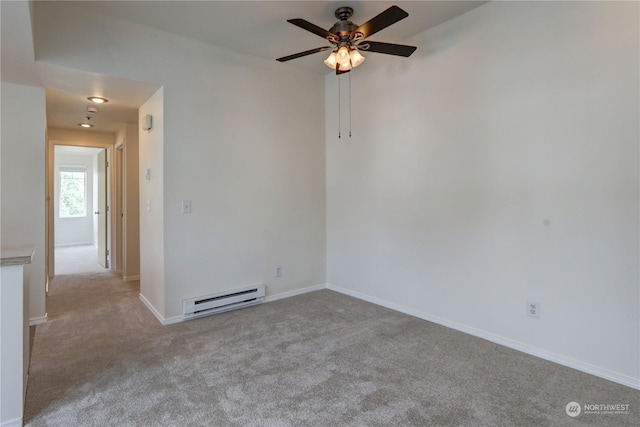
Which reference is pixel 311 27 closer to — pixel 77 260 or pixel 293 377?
pixel 293 377

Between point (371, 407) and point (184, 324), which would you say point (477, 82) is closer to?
point (371, 407)

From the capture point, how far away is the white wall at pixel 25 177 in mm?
3035

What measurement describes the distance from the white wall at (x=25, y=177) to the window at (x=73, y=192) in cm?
683

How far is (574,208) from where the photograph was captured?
7.55 ft

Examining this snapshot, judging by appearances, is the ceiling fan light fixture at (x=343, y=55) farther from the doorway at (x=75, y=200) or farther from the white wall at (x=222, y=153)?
the doorway at (x=75, y=200)

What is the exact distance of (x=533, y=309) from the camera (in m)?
2.51

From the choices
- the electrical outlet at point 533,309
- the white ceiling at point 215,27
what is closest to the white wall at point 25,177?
the white ceiling at point 215,27

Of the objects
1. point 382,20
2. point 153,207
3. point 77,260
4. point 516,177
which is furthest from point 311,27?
point 77,260

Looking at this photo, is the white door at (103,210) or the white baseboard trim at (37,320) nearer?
the white baseboard trim at (37,320)

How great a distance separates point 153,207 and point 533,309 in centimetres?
351

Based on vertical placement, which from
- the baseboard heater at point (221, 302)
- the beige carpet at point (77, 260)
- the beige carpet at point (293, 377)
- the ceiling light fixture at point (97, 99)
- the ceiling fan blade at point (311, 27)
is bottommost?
the beige carpet at point (293, 377)

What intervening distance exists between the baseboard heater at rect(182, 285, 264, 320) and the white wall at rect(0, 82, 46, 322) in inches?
54.3

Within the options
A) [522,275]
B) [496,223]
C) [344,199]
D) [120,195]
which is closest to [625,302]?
[522,275]

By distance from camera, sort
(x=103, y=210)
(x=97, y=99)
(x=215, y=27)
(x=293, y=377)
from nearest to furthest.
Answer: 1. (x=293, y=377)
2. (x=215, y=27)
3. (x=97, y=99)
4. (x=103, y=210)
